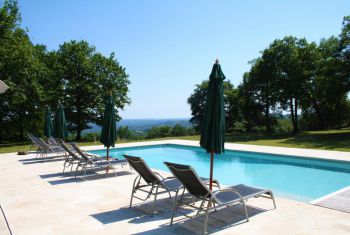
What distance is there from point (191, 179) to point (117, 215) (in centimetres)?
151

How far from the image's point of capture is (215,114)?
4.90 m

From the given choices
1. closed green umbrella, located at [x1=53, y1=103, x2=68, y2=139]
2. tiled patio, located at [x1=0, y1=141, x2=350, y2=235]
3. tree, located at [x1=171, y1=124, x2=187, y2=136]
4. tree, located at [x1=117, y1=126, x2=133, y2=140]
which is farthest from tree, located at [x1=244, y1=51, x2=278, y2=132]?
tiled patio, located at [x1=0, y1=141, x2=350, y2=235]

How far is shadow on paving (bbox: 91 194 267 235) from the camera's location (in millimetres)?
4188

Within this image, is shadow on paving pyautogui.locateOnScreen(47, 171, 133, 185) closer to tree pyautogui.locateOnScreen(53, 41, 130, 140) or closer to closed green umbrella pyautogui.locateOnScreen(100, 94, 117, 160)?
closed green umbrella pyautogui.locateOnScreen(100, 94, 117, 160)

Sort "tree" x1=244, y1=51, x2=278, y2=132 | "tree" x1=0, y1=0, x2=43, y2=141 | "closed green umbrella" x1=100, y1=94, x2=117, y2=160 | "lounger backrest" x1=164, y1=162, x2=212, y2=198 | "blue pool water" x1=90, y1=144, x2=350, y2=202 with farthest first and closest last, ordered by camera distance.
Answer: "tree" x1=244, y1=51, x2=278, y2=132 → "tree" x1=0, y1=0, x2=43, y2=141 → "closed green umbrella" x1=100, y1=94, x2=117, y2=160 → "blue pool water" x1=90, y1=144, x2=350, y2=202 → "lounger backrest" x1=164, y1=162, x2=212, y2=198

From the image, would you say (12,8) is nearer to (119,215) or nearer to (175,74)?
(175,74)

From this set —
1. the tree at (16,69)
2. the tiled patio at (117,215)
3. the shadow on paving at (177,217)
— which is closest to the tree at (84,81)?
the tree at (16,69)

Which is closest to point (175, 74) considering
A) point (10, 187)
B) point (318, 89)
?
point (318, 89)

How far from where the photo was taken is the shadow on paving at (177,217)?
13.7ft

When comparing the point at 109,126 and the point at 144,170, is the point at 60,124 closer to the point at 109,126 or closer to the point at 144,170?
the point at 109,126

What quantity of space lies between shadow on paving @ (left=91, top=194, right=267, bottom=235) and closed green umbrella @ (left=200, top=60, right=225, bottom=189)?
603 millimetres

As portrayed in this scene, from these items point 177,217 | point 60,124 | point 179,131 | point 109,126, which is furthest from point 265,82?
point 177,217

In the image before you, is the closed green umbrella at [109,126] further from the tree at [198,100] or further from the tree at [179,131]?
the tree at [198,100]

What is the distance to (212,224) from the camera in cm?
435
